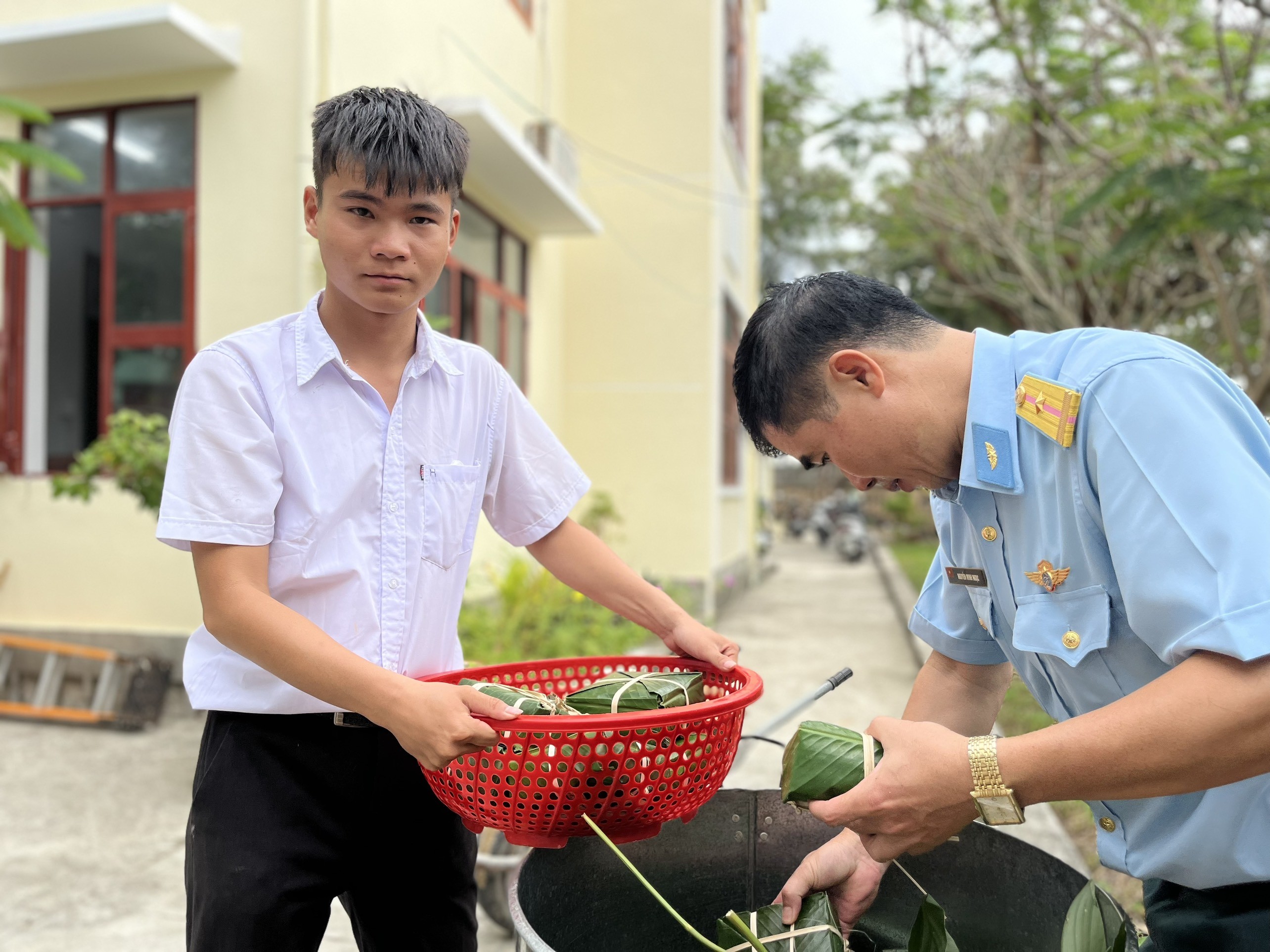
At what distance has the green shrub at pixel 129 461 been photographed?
412 centimetres

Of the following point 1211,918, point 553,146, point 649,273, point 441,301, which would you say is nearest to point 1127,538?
point 1211,918

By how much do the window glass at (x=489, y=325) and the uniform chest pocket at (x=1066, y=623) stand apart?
18.5 feet

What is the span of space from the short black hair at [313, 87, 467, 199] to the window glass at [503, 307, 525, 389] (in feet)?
18.8

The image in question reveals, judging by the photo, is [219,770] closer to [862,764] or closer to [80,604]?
[862,764]

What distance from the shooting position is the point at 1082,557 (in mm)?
1297

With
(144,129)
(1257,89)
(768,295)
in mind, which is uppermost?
(1257,89)

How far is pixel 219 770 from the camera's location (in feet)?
4.93

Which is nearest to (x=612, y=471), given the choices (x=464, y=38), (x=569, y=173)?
(x=569, y=173)

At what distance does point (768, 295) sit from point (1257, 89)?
6539 millimetres

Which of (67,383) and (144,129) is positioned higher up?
(144,129)

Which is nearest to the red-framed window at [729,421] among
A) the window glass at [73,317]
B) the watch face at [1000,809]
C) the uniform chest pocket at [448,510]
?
the window glass at [73,317]

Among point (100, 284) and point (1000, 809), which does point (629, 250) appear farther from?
point (1000, 809)

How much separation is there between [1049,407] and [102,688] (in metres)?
4.98

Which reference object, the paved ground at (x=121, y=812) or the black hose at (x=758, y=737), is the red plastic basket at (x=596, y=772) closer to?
the black hose at (x=758, y=737)
